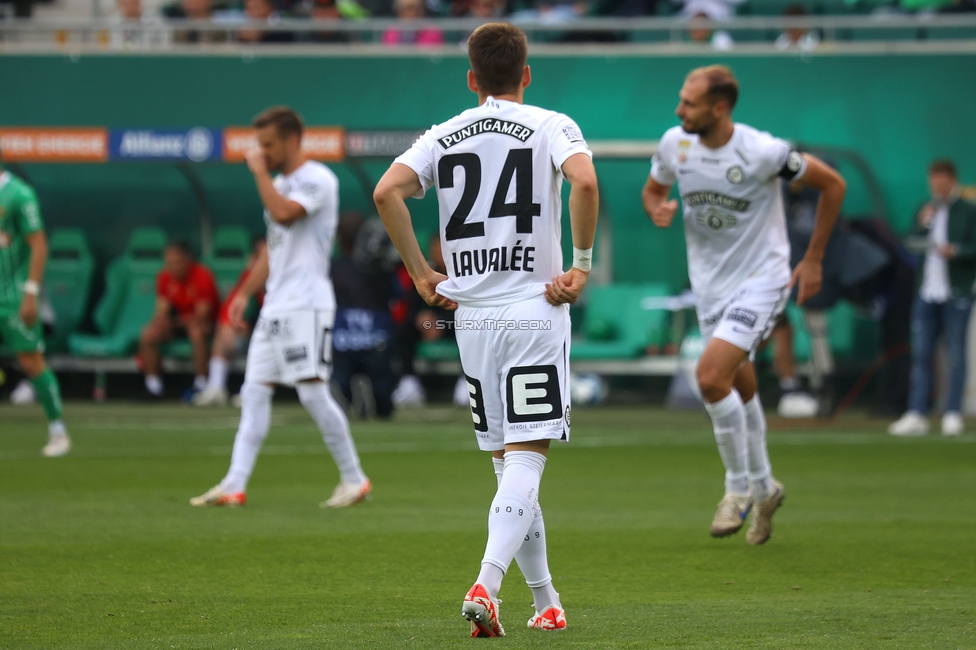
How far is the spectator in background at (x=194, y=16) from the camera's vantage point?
18156 millimetres

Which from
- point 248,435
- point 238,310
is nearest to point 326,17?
point 238,310

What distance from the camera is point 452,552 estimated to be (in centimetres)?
650

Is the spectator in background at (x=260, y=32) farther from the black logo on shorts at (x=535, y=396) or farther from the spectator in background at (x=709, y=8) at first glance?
the black logo on shorts at (x=535, y=396)

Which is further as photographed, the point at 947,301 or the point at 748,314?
the point at 947,301

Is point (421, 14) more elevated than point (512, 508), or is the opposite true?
point (421, 14)

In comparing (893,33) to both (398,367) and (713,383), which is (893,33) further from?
(713,383)

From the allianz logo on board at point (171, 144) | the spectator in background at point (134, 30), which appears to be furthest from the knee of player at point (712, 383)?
the spectator in background at point (134, 30)

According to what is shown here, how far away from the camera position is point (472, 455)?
11.6 meters

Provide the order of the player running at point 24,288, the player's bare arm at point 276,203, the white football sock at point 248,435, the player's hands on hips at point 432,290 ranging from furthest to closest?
the player running at point 24,288 < the white football sock at point 248,435 < the player's bare arm at point 276,203 < the player's hands on hips at point 432,290

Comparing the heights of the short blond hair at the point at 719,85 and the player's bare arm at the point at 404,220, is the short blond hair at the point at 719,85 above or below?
above

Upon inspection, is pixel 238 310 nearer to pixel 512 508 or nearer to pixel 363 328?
pixel 512 508

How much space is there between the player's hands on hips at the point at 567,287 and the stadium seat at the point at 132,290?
13865 millimetres

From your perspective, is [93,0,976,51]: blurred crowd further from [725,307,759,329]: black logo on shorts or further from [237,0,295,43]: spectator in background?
[725,307,759,329]: black logo on shorts

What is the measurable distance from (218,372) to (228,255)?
211cm
